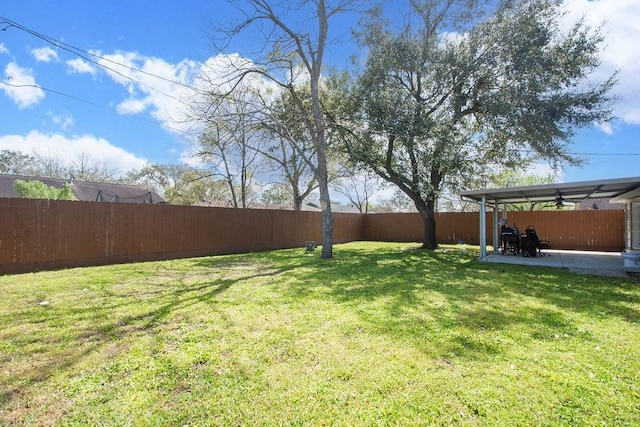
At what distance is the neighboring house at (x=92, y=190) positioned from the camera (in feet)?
51.2

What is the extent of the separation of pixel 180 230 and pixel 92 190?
41.8 ft

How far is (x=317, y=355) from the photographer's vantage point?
260cm

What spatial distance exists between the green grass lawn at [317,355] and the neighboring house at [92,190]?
1347 centimetres

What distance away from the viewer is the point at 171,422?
174 cm

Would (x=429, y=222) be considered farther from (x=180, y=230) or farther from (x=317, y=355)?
(x=317, y=355)

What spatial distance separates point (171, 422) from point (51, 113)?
1721 cm

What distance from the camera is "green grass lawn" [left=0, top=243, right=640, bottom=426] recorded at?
73.3 inches

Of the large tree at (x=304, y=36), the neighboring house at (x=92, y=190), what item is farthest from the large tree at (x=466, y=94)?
the neighboring house at (x=92, y=190)

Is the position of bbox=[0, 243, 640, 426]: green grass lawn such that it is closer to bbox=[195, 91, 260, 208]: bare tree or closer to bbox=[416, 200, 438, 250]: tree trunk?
bbox=[195, 91, 260, 208]: bare tree

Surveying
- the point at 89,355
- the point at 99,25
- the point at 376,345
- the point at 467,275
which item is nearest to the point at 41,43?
the point at 99,25

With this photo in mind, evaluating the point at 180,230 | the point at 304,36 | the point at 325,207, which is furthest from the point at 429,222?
the point at 180,230

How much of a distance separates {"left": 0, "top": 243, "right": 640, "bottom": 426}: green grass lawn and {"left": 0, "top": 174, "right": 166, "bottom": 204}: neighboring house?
44.2ft

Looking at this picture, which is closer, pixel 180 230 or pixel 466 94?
pixel 180 230

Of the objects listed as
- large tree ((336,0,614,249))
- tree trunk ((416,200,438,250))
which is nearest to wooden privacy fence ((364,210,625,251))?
tree trunk ((416,200,438,250))
